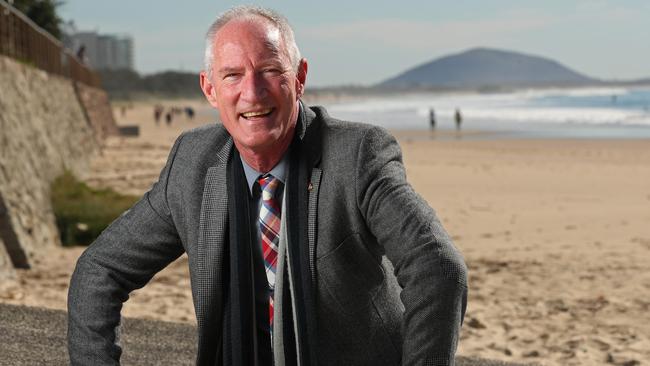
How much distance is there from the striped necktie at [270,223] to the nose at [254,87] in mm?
205

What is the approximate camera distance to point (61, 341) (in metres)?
4.11

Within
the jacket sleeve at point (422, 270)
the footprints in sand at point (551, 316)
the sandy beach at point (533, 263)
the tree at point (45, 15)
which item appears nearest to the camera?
the jacket sleeve at point (422, 270)

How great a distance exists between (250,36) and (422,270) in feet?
2.00

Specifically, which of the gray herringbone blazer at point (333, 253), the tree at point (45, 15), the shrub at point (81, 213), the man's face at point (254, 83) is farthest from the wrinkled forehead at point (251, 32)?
the tree at point (45, 15)

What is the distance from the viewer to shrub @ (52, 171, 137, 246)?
919 centimetres

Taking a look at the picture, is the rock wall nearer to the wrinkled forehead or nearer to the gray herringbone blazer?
the gray herringbone blazer

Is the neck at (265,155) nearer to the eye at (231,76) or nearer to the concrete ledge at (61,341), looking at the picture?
the eye at (231,76)

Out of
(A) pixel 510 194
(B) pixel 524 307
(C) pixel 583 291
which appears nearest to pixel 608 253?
(C) pixel 583 291

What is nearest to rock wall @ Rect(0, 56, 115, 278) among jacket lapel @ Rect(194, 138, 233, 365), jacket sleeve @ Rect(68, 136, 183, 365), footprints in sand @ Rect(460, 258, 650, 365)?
footprints in sand @ Rect(460, 258, 650, 365)

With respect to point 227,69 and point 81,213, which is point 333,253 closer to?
point 227,69

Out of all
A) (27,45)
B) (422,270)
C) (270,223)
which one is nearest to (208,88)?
(270,223)

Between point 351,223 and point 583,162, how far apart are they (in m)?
21.4

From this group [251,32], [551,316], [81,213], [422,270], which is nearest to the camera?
[422,270]

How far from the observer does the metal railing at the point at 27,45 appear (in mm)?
12781
